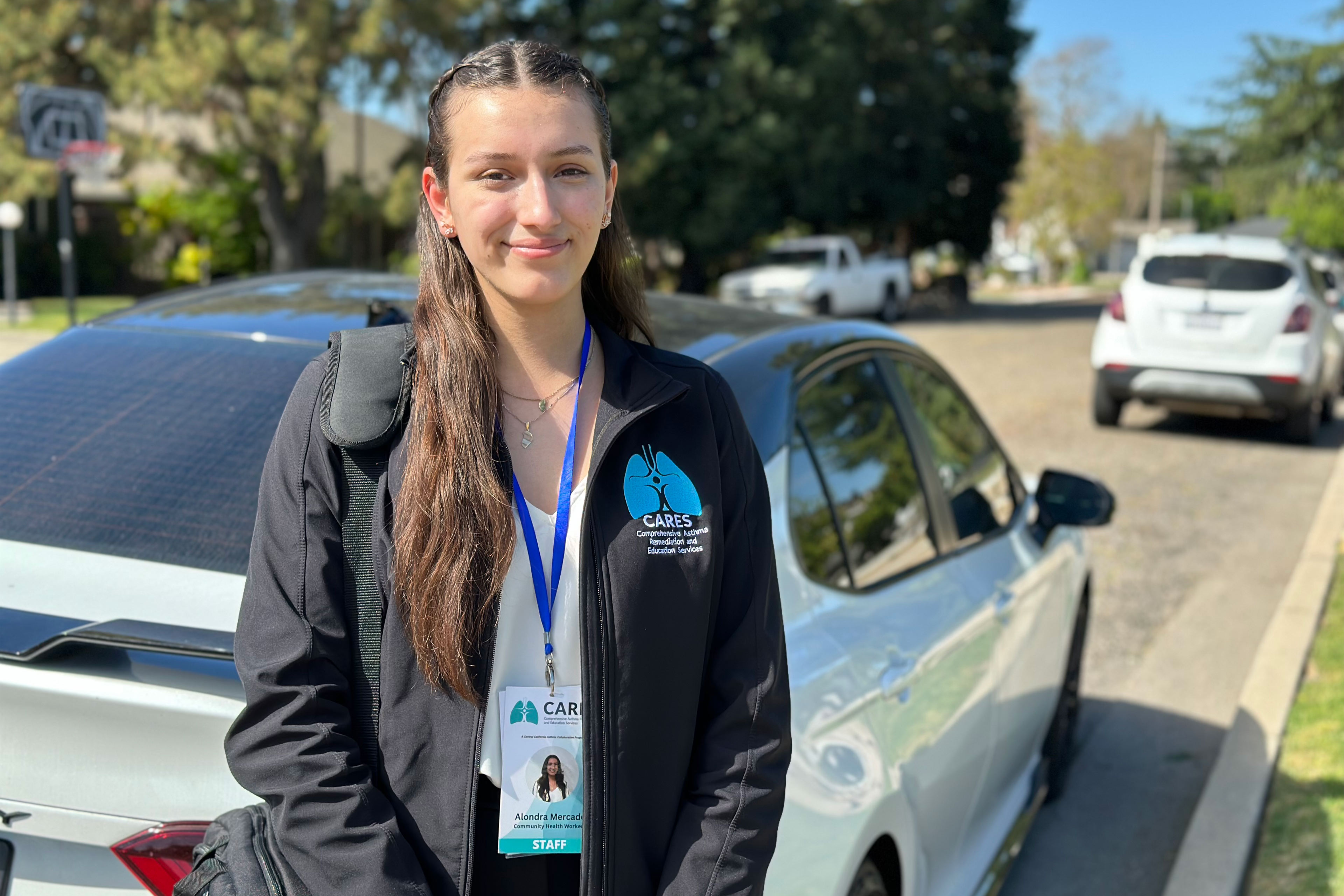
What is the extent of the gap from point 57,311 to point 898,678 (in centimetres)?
2359

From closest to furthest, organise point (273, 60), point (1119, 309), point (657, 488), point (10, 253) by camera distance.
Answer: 1. point (657, 488)
2. point (1119, 309)
3. point (10, 253)
4. point (273, 60)

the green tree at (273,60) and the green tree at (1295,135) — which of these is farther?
the green tree at (1295,135)

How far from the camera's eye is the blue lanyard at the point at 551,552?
162 centimetres

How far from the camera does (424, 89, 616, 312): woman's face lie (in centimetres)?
164

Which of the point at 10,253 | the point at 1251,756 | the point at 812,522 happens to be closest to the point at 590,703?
the point at 812,522

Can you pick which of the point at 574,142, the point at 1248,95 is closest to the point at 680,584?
the point at 574,142

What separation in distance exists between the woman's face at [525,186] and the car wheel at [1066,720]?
2.98 meters

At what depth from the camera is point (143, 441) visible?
2.48 meters

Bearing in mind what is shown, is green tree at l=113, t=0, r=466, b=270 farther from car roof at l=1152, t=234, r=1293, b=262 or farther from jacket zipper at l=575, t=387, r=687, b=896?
jacket zipper at l=575, t=387, r=687, b=896

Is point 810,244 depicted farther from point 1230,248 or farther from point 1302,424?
point 1302,424

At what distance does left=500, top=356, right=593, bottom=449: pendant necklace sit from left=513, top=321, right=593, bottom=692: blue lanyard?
64mm

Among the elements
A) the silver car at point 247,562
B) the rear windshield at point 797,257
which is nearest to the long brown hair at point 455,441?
the silver car at point 247,562

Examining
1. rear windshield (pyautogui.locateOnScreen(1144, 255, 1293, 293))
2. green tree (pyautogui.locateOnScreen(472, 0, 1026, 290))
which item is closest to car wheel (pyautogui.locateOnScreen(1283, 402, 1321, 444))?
rear windshield (pyautogui.locateOnScreen(1144, 255, 1293, 293))

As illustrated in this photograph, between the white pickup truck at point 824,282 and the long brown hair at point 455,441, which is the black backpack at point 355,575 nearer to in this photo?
the long brown hair at point 455,441
